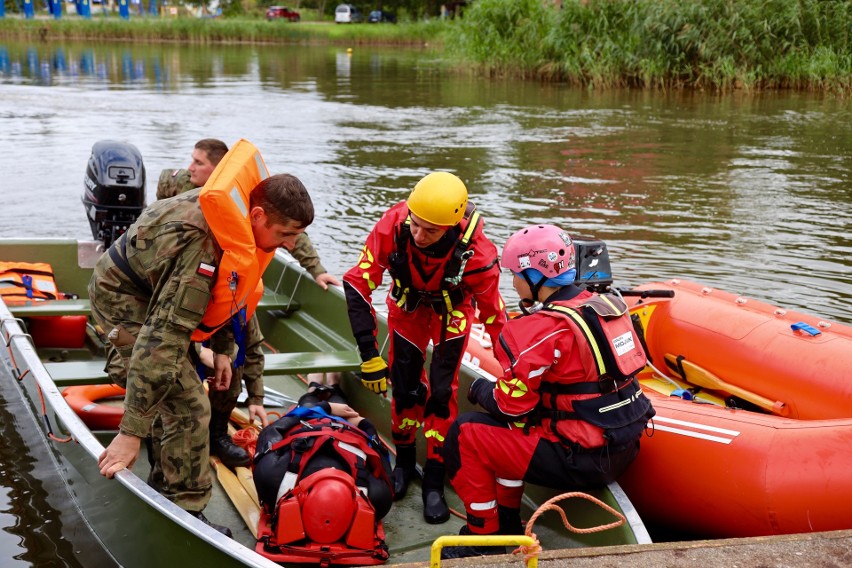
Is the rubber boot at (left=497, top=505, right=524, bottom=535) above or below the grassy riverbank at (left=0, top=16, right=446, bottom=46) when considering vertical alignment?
below

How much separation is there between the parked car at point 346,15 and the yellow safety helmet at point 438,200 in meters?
53.6

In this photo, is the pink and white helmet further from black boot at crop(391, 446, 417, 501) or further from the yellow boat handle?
black boot at crop(391, 446, 417, 501)

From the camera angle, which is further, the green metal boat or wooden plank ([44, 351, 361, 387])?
wooden plank ([44, 351, 361, 387])

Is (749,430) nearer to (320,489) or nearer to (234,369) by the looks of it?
(320,489)

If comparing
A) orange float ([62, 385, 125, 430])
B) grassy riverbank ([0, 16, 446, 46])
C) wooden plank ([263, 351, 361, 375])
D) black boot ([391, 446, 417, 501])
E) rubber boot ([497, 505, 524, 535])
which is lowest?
black boot ([391, 446, 417, 501])

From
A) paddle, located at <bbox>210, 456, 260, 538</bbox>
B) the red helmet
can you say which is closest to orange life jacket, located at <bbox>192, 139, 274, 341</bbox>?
the red helmet

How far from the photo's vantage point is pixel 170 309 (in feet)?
9.96

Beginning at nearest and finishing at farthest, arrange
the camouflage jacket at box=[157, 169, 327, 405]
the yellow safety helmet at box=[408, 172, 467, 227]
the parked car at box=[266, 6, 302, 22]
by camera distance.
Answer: the yellow safety helmet at box=[408, 172, 467, 227] → the camouflage jacket at box=[157, 169, 327, 405] → the parked car at box=[266, 6, 302, 22]

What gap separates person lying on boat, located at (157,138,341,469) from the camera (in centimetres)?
417

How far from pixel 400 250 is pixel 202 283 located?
3.89ft

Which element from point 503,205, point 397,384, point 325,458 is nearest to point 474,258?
point 397,384

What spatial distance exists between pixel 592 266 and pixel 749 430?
1.40 metres

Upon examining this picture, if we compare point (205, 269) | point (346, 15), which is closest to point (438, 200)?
point (205, 269)

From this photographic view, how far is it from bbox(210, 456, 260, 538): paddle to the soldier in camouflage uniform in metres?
0.49
